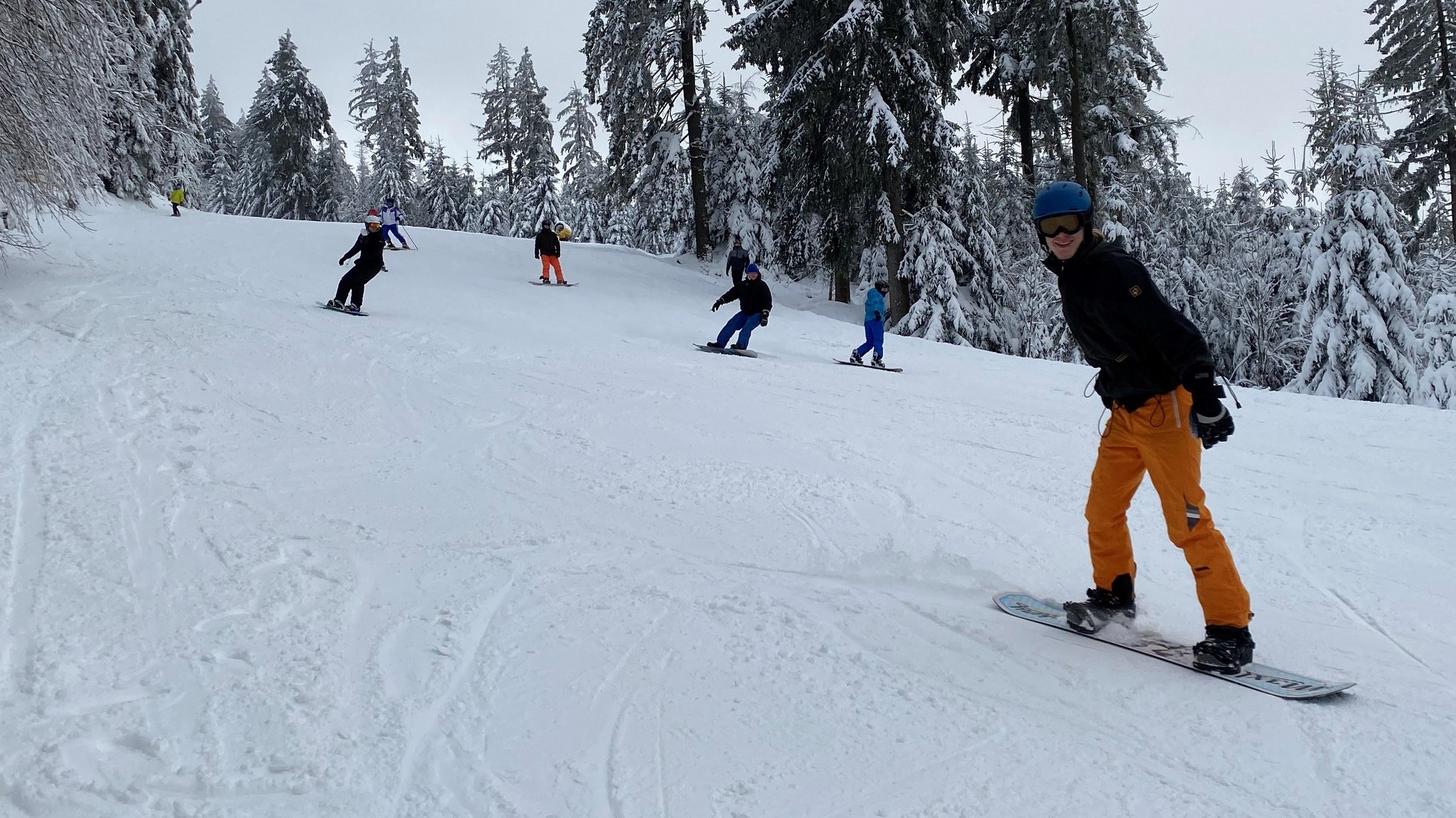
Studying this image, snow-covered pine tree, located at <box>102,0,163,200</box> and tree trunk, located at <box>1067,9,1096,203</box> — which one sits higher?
tree trunk, located at <box>1067,9,1096,203</box>

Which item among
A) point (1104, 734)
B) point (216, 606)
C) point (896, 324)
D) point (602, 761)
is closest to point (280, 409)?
point (216, 606)

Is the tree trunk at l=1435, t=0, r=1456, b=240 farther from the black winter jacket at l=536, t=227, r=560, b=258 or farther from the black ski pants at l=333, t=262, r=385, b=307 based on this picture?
the black ski pants at l=333, t=262, r=385, b=307

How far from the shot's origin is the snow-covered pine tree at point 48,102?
8680 mm

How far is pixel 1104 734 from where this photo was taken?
9.14ft

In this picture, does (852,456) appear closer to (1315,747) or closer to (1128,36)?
(1315,747)

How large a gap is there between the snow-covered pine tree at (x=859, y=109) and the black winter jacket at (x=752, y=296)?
5.92 m

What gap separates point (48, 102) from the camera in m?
9.09

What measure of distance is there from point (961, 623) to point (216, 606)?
10.8ft

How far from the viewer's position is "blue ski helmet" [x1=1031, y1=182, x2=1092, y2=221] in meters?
3.38

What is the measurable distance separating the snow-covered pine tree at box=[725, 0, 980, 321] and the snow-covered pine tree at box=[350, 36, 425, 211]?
3452cm

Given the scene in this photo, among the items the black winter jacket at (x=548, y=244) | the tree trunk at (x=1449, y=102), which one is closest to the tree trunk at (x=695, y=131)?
the black winter jacket at (x=548, y=244)

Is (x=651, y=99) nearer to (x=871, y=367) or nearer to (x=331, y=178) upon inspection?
(x=871, y=367)

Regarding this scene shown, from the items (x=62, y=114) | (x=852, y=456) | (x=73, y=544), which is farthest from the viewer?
(x=62, y=114)

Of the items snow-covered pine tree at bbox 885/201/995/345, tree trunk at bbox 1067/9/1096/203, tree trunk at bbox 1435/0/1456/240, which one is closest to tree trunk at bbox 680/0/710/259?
snow-covered pine tree at bbox 885/201/995/345
